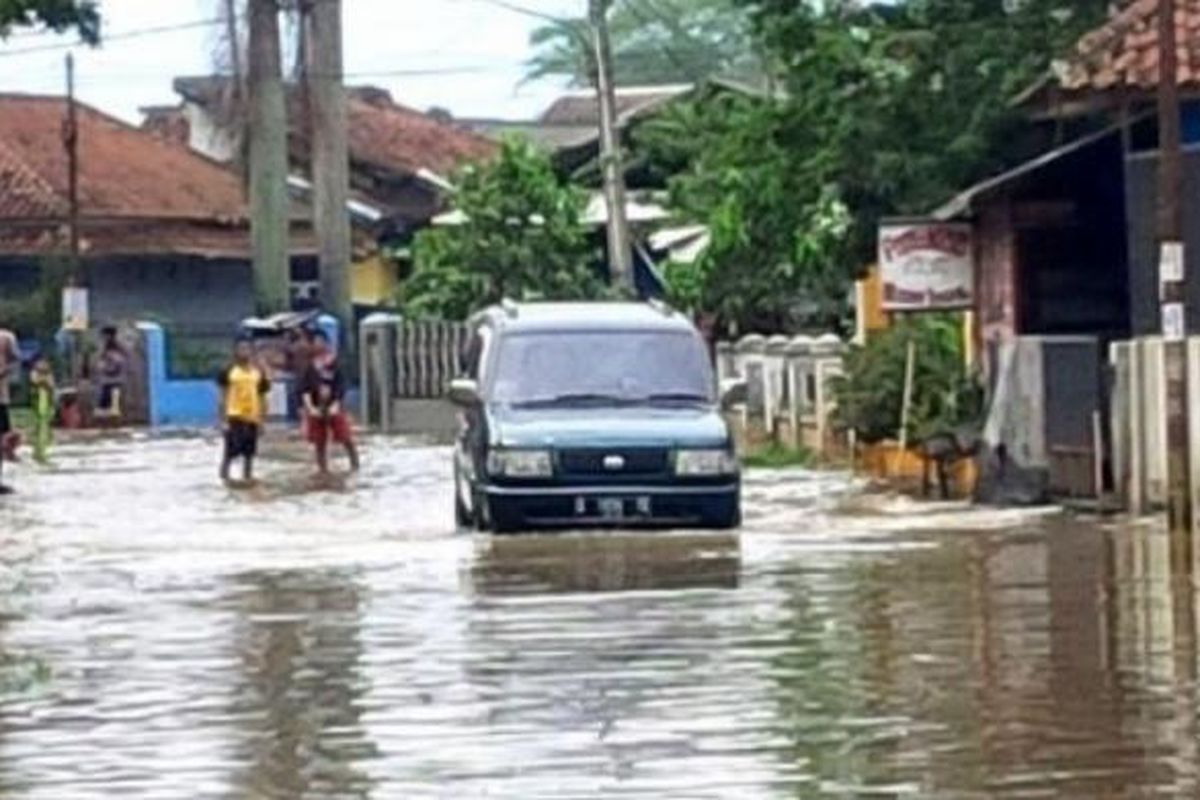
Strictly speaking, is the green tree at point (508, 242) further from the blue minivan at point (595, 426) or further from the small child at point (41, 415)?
the blue minivan at point (595, 426)

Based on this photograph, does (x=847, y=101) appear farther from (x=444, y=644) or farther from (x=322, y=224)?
(x=322, y=224)

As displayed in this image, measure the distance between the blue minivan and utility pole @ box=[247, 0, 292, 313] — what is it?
35883 mm

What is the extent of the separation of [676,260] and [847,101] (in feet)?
65.5

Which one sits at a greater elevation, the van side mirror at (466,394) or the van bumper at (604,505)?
the van side mirror at (466,394)

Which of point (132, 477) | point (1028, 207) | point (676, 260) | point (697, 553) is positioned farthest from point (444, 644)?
point (676, 260)

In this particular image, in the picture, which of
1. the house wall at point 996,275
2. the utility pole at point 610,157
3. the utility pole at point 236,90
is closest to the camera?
the house wall at point 996,275

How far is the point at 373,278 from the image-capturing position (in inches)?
3302

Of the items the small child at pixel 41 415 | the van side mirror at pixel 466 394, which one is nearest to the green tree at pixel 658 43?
the small child at pixel 41 415

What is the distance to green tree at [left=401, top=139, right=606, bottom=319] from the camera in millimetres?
63344

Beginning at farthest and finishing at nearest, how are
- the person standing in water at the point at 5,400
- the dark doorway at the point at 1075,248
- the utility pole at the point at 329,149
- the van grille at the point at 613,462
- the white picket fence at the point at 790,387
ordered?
1. the utility pole at the point at 329,149
2. the white picket fence at the point at 790,387
3. the person standing in water at the point at 5,400
4. the dark doorway at the point at 1075,248
5. the van grille at the point at 613,462

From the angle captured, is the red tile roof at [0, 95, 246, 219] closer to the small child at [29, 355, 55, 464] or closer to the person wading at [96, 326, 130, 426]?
the person wading at [96, 326, 130, 426]

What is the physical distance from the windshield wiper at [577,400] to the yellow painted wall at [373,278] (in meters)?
54.9

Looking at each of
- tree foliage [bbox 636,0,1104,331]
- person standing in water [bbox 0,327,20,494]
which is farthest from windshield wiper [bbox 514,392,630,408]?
person standing in water [bbox 0,327,20,494]

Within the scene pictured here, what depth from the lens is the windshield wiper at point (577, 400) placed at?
27.7 metres
